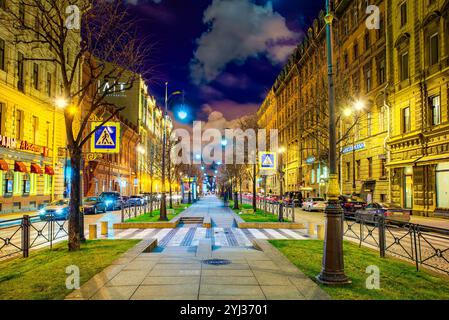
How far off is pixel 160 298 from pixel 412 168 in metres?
28.1

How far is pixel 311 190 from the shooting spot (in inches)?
2143

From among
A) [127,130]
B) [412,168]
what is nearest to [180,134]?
[127,130]

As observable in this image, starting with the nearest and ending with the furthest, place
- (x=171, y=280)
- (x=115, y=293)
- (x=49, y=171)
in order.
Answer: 1. (x=115, y=293)
2. (x=171, y=280)
3. (x=49, y=171)

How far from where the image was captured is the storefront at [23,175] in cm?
2934

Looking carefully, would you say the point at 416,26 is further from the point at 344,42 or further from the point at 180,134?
the point at 180,134

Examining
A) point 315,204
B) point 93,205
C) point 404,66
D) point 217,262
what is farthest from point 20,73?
point 404,66

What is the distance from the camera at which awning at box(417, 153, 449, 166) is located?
2506 cm

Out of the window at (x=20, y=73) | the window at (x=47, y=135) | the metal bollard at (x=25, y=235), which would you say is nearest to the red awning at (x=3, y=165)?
the window at (x=20, y=73)

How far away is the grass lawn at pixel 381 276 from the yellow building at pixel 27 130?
24687 mm

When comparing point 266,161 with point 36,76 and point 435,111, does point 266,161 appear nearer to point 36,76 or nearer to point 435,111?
point 435,111

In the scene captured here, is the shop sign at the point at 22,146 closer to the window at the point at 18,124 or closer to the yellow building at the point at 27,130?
the yellow building at the point at 27,130

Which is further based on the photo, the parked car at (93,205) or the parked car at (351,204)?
the parked car at (93,205)

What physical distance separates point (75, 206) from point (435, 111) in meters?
25.3

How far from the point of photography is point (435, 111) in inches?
1087
